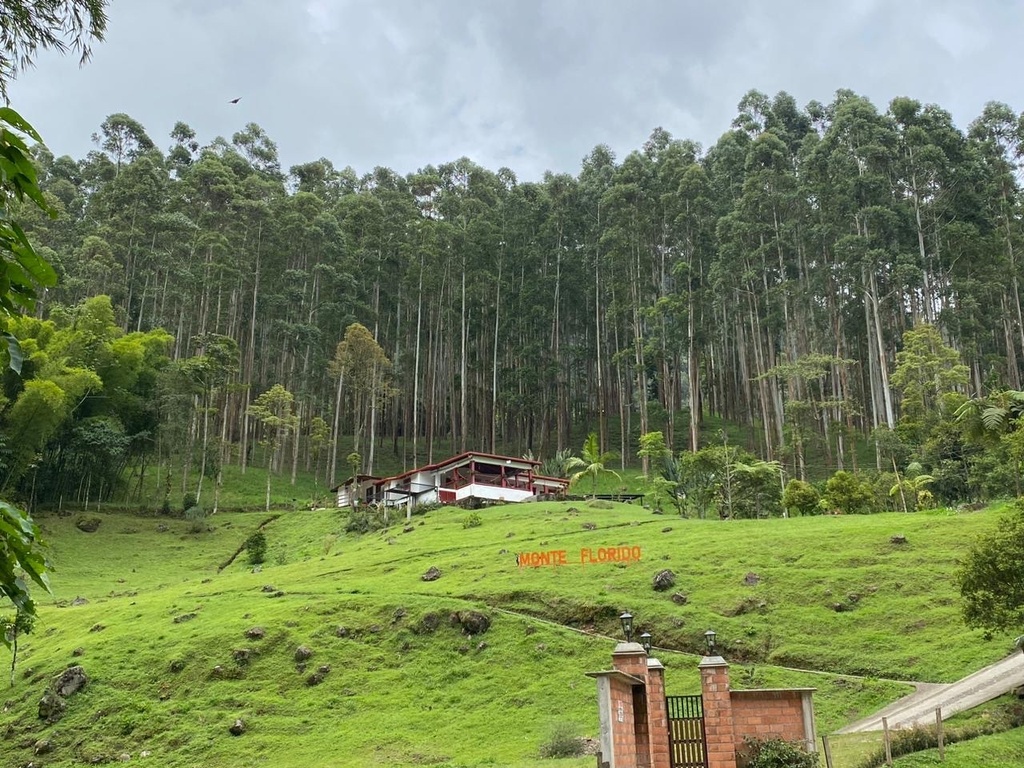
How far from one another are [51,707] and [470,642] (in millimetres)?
9975

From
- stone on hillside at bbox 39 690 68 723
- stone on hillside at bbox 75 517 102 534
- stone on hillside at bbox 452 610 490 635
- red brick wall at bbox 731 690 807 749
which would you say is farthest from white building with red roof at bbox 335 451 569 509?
red brick wall at bbox 731 690 807 749

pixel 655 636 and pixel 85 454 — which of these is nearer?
pixel 655 636

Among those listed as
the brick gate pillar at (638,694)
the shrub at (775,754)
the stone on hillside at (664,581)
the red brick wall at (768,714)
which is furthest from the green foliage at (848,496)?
the brick gate pillar at (638,694)

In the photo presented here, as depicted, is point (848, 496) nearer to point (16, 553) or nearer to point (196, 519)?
point (196, 519)

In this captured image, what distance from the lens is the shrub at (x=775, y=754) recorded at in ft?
34.3

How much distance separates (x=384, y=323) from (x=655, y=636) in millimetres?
47093

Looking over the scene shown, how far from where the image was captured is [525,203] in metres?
63.7

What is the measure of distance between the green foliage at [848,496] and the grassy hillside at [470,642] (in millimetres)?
3434

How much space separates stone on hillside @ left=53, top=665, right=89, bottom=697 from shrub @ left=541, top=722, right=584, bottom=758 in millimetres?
11949

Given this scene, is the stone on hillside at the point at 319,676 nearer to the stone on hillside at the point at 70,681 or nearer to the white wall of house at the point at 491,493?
the stone on hillside at the point at 70,681

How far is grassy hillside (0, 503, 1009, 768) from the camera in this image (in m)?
17.0

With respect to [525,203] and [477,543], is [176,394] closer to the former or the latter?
[477,543]

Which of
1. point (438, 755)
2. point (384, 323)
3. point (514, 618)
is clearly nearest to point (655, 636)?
point (514, 618)

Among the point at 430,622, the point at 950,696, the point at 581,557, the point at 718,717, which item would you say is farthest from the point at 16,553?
the point at 581,557
